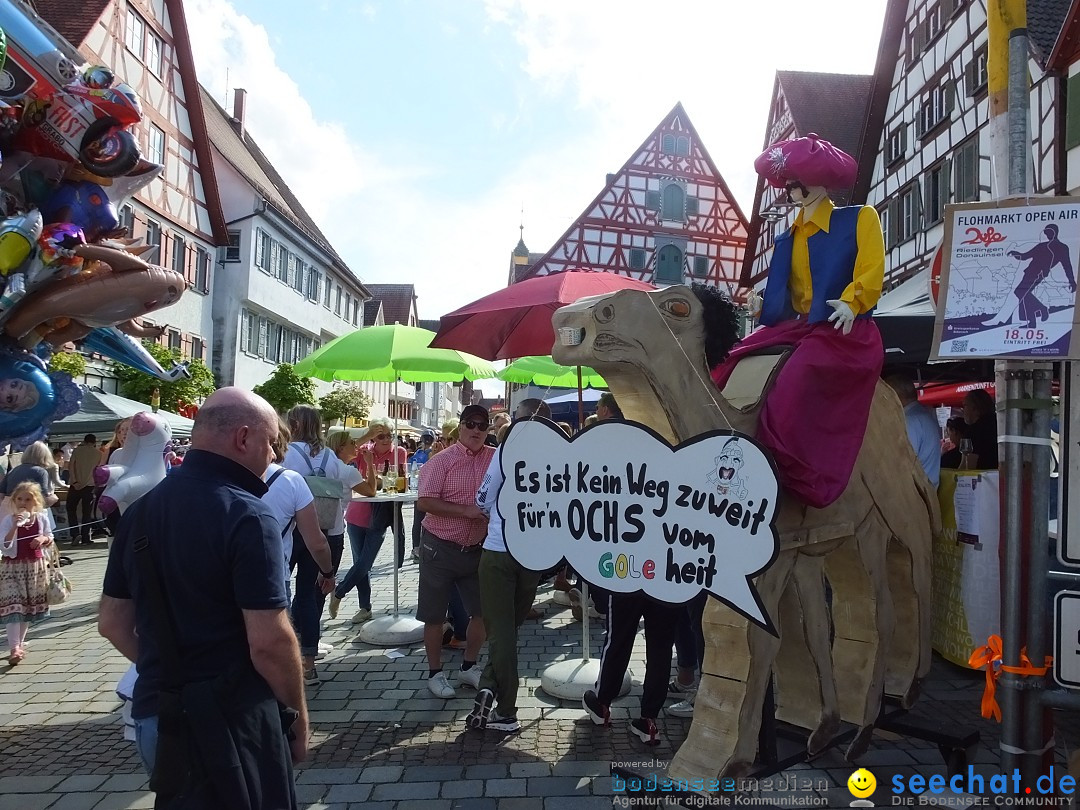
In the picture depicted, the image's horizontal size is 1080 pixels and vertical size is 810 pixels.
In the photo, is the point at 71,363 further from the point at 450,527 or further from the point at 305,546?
the point at 450,527

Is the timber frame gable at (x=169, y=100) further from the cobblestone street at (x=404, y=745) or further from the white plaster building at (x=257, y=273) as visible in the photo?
the cobblestone street at (x=404, y=745)

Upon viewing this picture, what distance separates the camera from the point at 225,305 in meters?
24.4

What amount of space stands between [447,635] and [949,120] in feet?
48.3

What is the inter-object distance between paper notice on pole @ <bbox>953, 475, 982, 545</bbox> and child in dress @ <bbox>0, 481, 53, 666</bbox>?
675 centimetres

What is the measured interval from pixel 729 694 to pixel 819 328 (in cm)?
140

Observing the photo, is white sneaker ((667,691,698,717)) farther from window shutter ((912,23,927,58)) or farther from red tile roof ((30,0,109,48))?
red tile roof ((30,0,109,48))

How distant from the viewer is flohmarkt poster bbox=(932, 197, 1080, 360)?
279 cm

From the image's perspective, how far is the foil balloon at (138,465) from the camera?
4.71m

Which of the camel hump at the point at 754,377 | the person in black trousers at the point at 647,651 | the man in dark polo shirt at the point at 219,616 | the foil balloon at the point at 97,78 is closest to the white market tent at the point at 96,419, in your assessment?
the foil balloon at the point at 97,78

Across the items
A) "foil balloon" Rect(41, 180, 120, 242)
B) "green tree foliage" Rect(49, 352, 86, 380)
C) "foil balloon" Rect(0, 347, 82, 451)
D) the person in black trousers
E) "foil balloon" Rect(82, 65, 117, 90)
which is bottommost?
the person in black trousers

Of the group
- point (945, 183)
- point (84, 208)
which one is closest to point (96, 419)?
point (84, 208)

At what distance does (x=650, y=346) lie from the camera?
2.76 meters

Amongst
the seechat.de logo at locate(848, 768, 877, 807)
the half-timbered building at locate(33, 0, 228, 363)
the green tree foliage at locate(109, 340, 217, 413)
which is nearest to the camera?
the seechat.de logo at locate(848, 768, 877, 807)

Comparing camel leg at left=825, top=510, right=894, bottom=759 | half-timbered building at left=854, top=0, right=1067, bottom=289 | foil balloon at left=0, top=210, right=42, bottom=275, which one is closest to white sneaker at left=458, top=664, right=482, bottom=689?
camel leg at left=825, top=510, right=894, bottom=759
